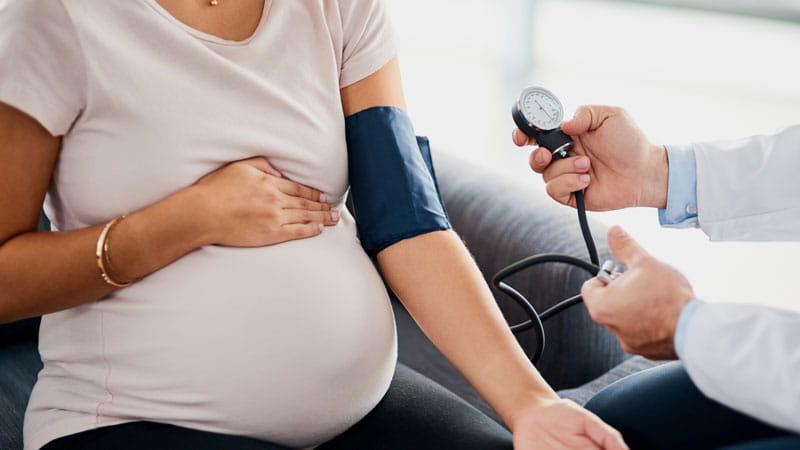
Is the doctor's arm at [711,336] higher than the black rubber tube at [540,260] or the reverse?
higher

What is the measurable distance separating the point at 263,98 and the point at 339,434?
48 centimetres

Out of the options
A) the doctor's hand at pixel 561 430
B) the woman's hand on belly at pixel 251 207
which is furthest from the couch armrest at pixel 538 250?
the woman's hand on belly at pixel 251 207

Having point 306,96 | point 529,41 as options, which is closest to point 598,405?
point 306,96

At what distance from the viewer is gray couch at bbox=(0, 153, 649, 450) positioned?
58.1 inches

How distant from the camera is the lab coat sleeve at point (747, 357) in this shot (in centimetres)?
83

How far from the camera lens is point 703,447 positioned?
1.01 meters

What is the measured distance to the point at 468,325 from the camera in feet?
3.76

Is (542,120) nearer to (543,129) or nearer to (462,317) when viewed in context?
(543,129)

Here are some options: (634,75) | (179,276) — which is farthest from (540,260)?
(634,75)

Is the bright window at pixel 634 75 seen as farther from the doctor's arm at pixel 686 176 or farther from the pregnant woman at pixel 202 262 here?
the pregnant woman at pixel 202 262

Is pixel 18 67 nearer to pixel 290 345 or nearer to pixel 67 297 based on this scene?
pixel 67 297

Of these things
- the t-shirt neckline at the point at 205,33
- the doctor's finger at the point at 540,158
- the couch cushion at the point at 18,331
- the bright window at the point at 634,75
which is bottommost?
the bright window at the point at 634,75

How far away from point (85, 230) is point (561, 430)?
64 cm

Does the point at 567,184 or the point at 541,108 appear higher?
the point at 541,108
